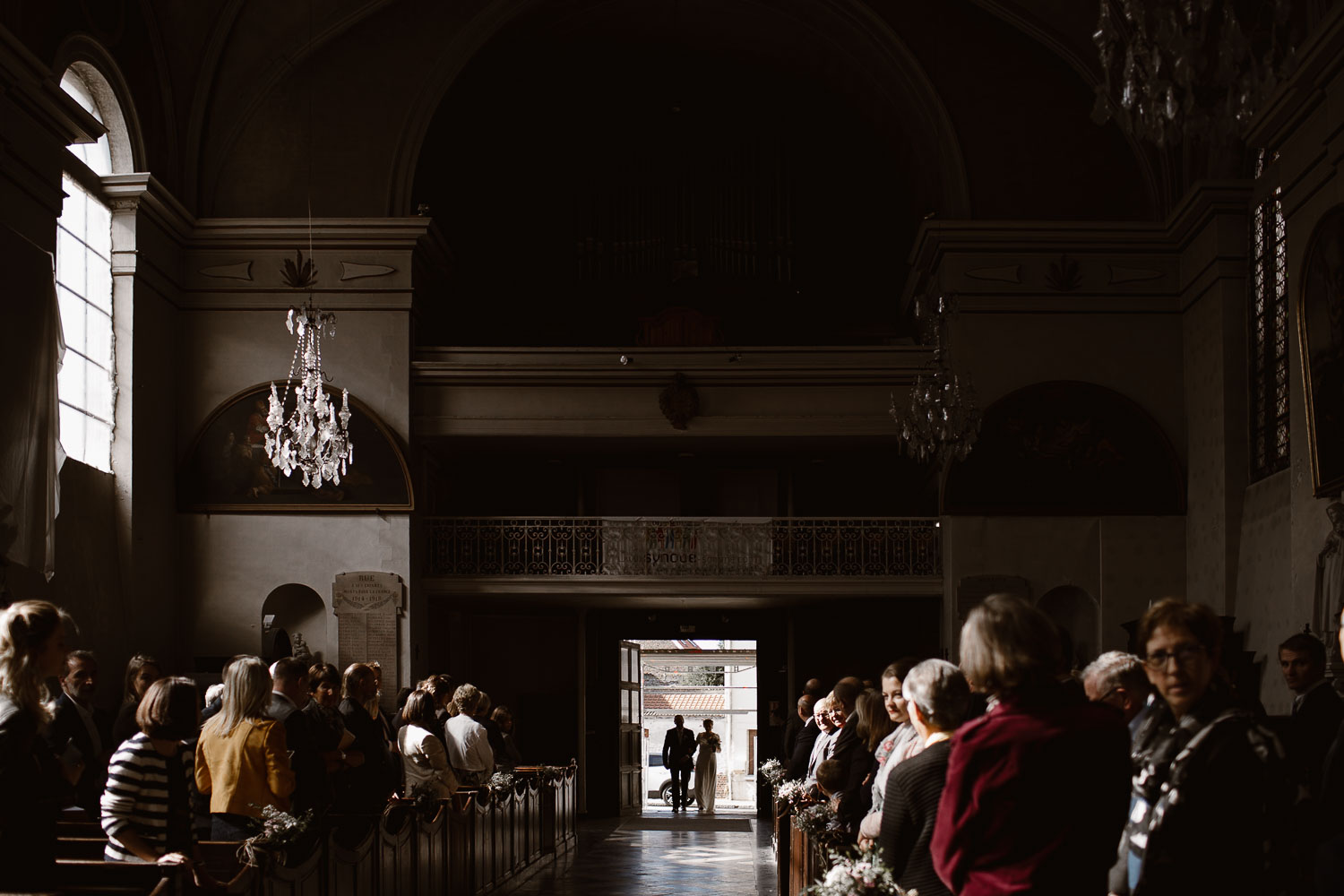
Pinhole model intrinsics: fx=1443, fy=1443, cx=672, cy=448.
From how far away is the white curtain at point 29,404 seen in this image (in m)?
12.4

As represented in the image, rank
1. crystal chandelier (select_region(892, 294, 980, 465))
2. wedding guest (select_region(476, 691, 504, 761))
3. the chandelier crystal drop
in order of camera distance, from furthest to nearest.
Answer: crystal chandelier (select_region(892, 294, 980, 465)), the chandelier crystal drop, wedding guest (select_region(476, 691, 504, 761))

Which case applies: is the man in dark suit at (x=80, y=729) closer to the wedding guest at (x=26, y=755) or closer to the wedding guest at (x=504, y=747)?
the wedding guest at (x=26, y=755)

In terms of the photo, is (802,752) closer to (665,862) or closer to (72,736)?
(665,862)

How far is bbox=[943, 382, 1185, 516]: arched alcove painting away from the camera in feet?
56.7

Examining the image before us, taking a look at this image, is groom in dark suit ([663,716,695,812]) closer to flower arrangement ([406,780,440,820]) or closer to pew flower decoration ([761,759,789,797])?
pew flower decoration ([761,759,789,797])

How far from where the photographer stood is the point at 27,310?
12.9 m

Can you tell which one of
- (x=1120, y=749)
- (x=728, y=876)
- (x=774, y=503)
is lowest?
(x=728, y=876)

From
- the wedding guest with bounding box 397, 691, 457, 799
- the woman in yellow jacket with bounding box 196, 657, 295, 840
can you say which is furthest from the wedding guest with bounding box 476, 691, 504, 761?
the woman in yellow jacket with bounding box 196, 657, 295, 840

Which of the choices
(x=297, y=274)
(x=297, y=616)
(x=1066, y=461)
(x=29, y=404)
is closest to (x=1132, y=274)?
(x=1066, y=461)

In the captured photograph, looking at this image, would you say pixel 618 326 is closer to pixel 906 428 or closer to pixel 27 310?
pixel 906 428

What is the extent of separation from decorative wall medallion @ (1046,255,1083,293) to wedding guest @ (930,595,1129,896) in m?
15.0

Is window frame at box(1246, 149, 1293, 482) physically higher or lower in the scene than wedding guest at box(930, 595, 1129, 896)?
higher

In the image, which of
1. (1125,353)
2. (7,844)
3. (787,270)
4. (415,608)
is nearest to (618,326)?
(787,270)

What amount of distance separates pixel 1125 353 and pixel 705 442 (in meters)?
5.41
